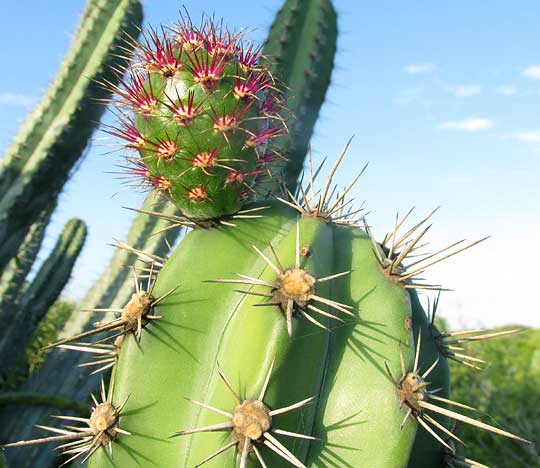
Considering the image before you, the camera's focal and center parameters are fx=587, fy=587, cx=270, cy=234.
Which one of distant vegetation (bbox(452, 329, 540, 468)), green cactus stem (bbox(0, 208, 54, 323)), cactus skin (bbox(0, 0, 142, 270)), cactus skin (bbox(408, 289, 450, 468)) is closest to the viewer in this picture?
cactus skin (bbox(408, 289, 450, 468))

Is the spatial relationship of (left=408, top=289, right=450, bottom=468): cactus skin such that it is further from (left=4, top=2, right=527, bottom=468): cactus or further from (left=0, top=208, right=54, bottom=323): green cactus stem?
(left=0, top=208, right=54, bottom=323): green cactus stem

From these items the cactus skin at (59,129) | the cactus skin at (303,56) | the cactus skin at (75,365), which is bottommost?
the cactus skin at (75,365)

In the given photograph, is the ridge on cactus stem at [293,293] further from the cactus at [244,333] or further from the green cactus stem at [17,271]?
the green cactus stem at [17,271]

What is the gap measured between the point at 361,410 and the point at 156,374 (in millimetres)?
455

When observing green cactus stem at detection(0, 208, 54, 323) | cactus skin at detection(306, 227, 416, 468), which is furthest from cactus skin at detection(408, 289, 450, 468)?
green cactus stem at detection(0, 208, 54, 323)

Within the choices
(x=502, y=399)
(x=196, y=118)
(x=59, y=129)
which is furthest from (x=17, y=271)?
(x=502, y=399)

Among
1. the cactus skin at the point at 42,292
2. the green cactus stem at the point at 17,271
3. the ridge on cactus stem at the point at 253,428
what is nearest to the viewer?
the ridge on cactus stem at the point at 253,428

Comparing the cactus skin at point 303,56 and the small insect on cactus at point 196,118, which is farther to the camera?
the cactus skin at point 303,56

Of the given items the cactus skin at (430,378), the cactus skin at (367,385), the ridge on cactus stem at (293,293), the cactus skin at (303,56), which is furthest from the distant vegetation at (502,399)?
the ridge on cactus stem at (293,293)

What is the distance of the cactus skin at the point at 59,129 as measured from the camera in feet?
10.5

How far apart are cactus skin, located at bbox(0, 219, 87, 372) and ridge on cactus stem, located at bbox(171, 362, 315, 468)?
340 centimetres

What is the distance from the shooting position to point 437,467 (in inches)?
58.6

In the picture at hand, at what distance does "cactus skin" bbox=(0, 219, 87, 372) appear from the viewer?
4176mm

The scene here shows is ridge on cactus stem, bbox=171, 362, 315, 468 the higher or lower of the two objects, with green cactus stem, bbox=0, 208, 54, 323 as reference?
lower
